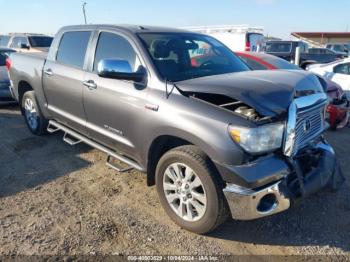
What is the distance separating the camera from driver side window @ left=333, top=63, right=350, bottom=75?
8.70 metres

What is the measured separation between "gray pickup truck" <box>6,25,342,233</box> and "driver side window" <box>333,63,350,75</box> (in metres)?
5.61

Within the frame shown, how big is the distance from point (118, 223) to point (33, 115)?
3.46m

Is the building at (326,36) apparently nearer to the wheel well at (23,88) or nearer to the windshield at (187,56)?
the wheel well at (23,88)

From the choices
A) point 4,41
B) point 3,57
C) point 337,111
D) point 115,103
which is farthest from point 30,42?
point 337,111

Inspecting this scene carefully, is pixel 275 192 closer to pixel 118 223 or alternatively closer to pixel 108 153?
pixel 118 223

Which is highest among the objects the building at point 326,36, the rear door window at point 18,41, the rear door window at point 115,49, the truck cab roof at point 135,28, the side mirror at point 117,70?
the truck cab roof at point 135,28

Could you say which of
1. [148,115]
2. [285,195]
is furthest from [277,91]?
[148,115]

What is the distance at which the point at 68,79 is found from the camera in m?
4.57

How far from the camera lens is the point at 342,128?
6.86 metres

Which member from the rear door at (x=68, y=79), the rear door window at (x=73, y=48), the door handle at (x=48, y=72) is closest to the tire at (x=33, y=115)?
the rear door at (x=68, y=79)

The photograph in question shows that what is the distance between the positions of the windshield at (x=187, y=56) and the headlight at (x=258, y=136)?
1.01m

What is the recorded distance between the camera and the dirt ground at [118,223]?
302cm

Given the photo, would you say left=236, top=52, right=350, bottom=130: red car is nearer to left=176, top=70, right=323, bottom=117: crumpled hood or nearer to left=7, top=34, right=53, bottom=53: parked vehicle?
left=176, top=70, right=323, bottom=117: crumpled hood

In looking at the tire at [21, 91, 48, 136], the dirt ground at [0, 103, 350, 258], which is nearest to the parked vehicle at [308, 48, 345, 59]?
the dirt ground at [0, 103, 350, 258]
